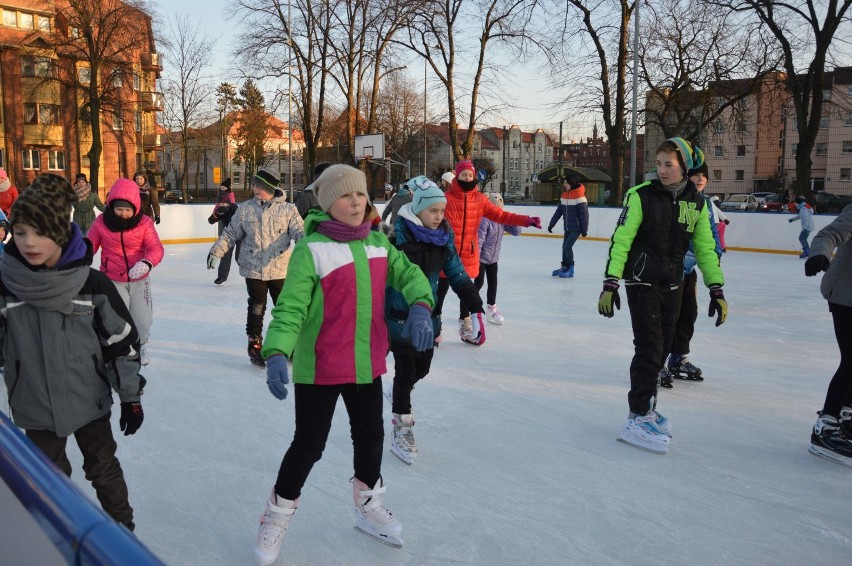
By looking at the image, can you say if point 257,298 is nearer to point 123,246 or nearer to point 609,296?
point 123,246

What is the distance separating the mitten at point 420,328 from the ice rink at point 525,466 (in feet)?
2.43

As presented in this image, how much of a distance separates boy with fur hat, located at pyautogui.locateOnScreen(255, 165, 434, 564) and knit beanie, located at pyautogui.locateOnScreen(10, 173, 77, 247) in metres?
0.66

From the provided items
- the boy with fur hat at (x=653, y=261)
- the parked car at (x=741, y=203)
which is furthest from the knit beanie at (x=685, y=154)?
the parked car at (x=741, y=203)

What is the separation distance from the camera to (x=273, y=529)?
229 centimetres

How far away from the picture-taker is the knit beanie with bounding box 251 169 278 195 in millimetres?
4977

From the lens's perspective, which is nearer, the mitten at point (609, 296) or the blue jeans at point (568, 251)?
the mitten at point (609, 296)

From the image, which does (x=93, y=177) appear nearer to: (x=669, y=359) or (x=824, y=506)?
(x=669, y=359)

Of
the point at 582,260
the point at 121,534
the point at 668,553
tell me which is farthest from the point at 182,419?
the point at 582,260

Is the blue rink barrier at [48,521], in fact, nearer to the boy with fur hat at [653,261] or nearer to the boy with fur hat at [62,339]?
the boy with fur hat at [62,339]

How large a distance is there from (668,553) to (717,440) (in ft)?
4.48

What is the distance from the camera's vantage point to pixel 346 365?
2.25 metres

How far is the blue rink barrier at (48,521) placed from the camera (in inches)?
32.5

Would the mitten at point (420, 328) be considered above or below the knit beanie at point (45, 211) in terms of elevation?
below

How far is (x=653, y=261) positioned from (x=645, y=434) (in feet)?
2.87
